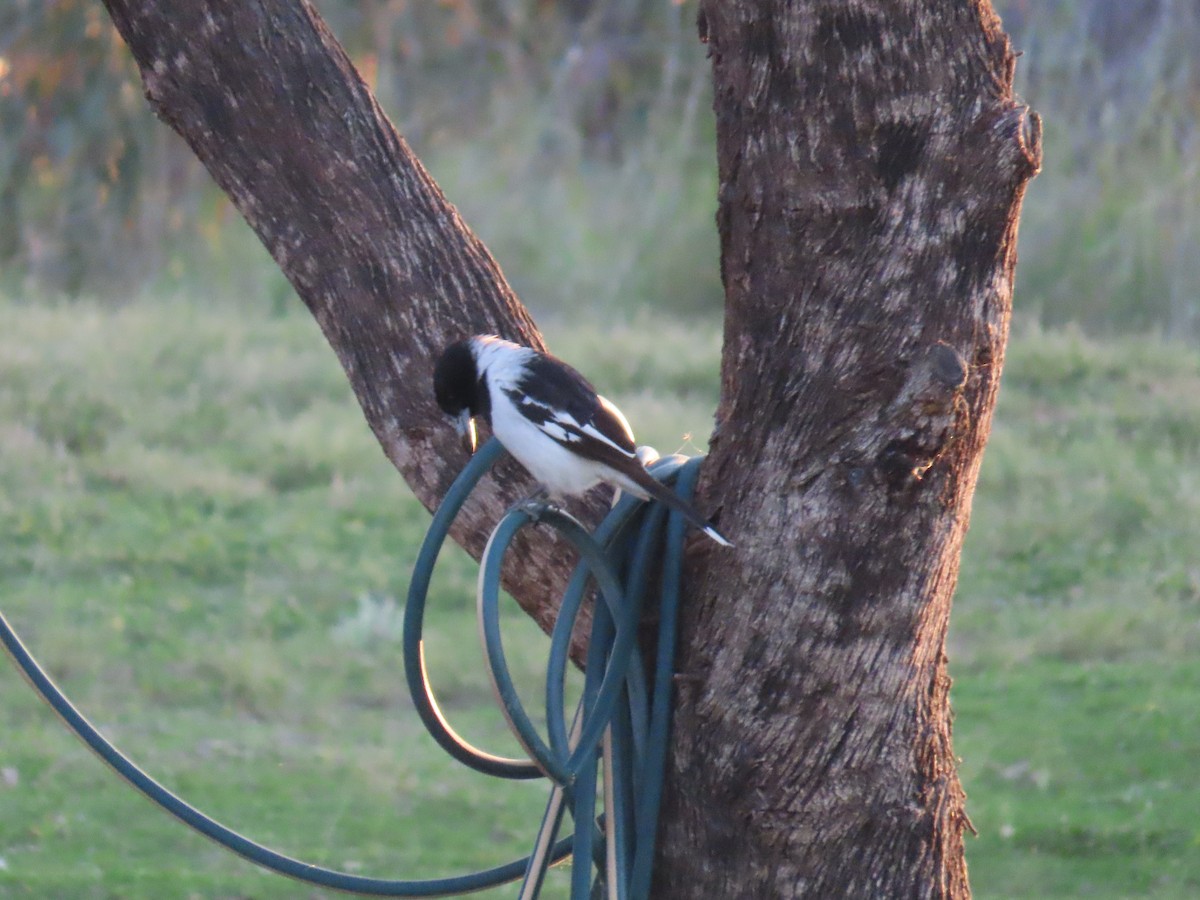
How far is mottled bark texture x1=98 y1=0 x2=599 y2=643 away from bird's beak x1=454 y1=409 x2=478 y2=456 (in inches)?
0.7

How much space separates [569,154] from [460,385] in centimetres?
613

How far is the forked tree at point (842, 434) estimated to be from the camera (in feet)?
7.45

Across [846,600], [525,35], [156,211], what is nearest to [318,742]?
[846,600]

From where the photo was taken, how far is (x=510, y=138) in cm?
872

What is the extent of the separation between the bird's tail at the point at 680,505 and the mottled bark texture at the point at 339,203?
0.31 meters

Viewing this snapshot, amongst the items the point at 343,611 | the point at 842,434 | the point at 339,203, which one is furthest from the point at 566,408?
the point at 343,611

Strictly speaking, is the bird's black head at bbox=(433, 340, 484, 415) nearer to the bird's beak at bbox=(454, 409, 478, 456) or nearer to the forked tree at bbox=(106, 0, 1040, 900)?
the bird's beak at bbox=(454, 409, 478, 456)

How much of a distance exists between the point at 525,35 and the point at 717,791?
288 inches

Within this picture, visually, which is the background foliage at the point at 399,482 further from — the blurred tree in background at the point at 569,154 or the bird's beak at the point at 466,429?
the bird's beak at the point at 466,429

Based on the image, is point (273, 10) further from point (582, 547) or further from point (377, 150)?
point (582, 547)

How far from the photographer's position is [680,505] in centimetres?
241

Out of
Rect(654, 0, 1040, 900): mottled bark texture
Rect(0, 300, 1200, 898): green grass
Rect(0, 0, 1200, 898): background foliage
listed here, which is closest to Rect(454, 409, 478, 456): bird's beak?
Rect(654, 0, 1040, 900): mottled bark texture

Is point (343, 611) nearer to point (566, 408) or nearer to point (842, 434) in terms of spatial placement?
point (566, 408)

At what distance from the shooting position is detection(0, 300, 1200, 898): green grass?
4.45m
